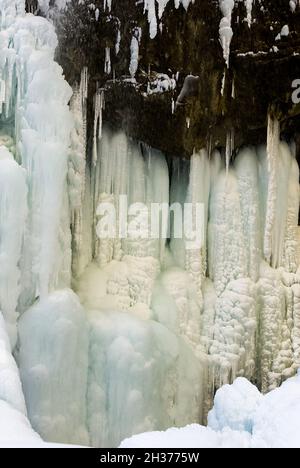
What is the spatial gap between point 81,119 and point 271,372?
118 inches

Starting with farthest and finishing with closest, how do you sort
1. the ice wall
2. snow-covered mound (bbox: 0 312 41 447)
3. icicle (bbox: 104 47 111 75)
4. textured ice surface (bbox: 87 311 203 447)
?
icicle (bbox: 104 47 111 75), textured ice surface (bbox: 87 311 203 447), the ice wall, snow-covered mound (bbox: 0 312 41 447)

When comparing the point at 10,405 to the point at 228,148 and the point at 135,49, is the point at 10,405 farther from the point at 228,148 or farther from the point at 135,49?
the point at 228,148

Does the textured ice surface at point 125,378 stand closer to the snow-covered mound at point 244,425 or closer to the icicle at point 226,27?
the snow-covered mound at point 244,425

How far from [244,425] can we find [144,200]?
10.7 ft

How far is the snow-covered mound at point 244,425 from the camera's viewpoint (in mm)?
2928

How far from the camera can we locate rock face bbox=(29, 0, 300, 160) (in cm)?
565

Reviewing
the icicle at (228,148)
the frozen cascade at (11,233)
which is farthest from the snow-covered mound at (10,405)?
the icicle at (228,148)

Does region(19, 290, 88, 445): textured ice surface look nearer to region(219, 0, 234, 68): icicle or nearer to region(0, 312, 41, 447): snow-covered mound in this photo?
region(0, 312, 41, 447): snow-covered mound

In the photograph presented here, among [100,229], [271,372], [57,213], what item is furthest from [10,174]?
[271,372]

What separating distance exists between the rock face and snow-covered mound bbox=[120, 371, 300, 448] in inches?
122

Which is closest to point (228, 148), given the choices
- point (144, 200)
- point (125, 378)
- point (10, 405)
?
point (144, 200)

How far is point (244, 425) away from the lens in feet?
11.1

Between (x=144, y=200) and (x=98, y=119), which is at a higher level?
(x=98, y=119)

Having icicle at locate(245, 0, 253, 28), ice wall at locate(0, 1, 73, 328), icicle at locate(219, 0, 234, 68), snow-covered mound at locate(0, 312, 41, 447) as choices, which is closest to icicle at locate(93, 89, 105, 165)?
ice wall at locate(0, 1, 73, 328)
